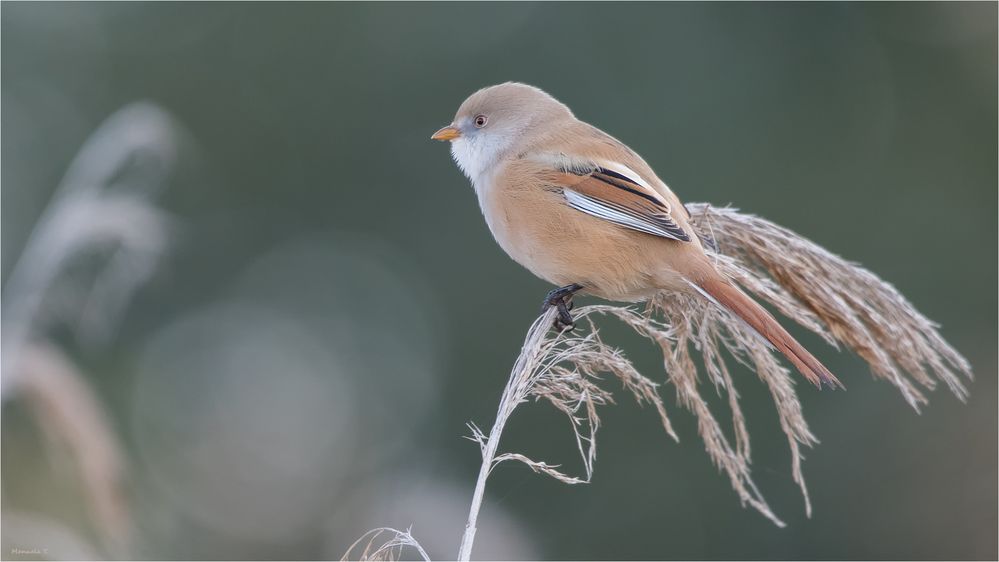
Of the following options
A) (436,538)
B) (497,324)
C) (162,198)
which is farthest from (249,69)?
(436,538)

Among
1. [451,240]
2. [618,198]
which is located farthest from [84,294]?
[451,240]

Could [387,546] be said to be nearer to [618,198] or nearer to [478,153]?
[618,198]

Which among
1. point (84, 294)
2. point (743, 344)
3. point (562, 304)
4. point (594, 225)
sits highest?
point (594, 225)

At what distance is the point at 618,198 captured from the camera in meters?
3.66

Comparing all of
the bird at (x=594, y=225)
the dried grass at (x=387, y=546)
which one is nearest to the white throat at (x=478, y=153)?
the bird at (x=594, y=225)

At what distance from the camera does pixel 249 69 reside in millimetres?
9859

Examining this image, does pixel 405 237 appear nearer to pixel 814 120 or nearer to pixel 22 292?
pixel 814 120

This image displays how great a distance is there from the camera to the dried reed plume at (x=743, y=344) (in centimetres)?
265

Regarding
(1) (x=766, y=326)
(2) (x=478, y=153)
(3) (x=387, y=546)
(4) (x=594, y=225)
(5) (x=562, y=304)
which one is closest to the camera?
(3) (x=387, y=546)

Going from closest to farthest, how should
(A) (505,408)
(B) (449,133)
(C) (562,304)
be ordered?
(A) (505,408) < (C) (562,304) < (B) (449,133)

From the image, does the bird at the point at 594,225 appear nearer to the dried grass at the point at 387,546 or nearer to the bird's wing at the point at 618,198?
the bird's wing at the point at 618,198

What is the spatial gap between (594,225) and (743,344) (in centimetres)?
81

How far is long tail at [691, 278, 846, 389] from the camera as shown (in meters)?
2.79

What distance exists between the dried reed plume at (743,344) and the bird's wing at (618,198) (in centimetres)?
19
